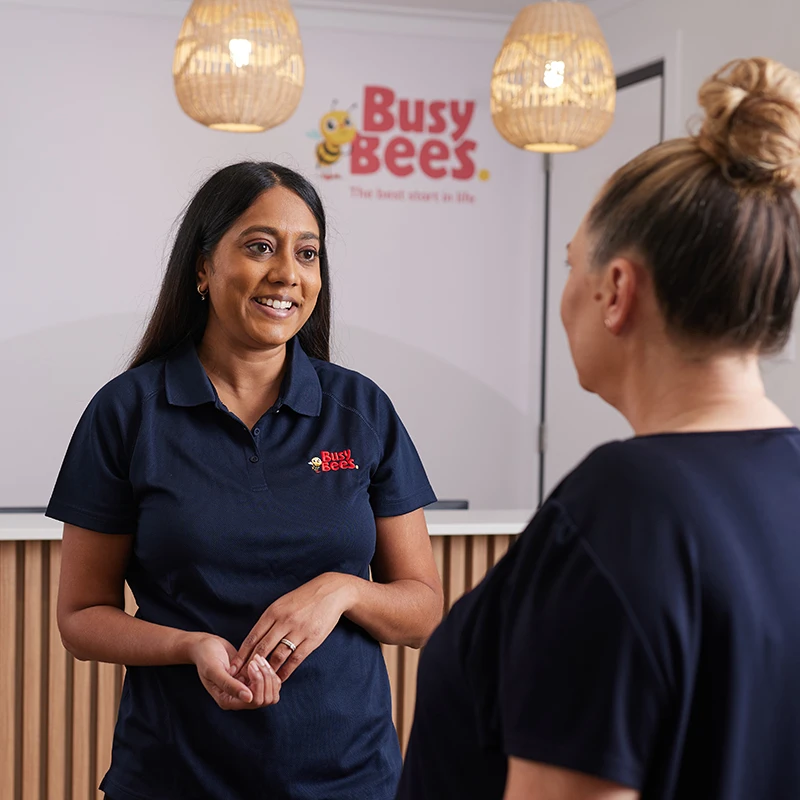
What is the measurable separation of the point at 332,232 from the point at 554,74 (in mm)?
2248

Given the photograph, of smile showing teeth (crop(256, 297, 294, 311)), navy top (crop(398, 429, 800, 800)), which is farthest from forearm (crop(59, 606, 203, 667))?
navy top (crop(398, 429, 800, 800))

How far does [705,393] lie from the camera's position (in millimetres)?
794

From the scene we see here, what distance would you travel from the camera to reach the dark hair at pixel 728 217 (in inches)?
29.9

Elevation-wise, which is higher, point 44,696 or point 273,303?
point 273,303

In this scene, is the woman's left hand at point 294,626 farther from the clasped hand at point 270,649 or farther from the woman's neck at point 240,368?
the woman's neck at point 240,368

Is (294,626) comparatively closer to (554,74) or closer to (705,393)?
(705,393)

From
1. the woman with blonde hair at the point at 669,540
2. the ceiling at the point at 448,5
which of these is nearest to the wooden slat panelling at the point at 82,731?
the woman with blonde hair at the point at 669,540

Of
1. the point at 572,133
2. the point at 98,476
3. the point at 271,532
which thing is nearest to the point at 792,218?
the point at 271,532

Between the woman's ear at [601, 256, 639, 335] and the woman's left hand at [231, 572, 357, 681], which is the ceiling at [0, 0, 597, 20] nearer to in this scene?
the woman's left hand at [231, 572, 357, 681]

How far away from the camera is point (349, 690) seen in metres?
1.48

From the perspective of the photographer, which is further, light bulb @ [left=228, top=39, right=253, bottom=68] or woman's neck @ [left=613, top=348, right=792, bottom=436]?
light bulb @ [left=228, top=39, right=253, bottom=68]

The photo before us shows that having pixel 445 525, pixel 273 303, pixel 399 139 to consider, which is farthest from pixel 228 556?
pixel 399 139

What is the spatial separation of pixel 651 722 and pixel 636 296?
300 mm

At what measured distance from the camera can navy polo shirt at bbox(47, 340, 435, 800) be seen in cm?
143
